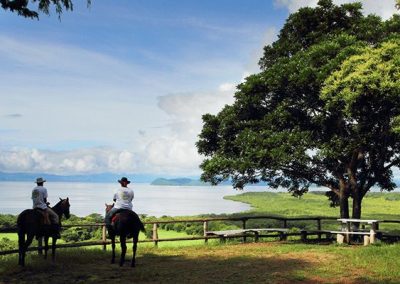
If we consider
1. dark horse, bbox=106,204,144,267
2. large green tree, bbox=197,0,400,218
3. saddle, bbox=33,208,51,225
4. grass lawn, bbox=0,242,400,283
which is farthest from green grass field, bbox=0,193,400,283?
large green tree, bbox=197,0,400,218

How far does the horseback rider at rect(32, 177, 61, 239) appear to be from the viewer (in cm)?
1465

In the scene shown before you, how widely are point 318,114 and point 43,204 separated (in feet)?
50.6

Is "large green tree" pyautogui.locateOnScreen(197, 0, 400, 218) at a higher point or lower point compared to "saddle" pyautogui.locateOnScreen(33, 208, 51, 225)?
higher

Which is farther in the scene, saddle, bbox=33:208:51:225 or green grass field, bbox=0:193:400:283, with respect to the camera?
saddle, bbox=33:208:51:225

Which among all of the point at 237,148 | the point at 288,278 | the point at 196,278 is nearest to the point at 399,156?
the point at 237,148

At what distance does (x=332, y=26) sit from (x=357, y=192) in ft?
31.8

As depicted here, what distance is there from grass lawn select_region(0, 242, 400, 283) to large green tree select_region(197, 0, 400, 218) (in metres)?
5.46

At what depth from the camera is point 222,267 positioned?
49.8 ft

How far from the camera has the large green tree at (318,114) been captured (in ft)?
70.5

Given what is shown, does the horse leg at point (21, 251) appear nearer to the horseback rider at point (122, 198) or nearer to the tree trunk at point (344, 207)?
the horseback rider at point (122, 198)

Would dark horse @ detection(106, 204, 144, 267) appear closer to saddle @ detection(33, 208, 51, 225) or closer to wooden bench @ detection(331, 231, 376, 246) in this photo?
saddle @ detection(33, 208, 51, 225)

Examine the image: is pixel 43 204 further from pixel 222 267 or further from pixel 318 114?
pixel 318 114

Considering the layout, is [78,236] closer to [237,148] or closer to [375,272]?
[237,148]

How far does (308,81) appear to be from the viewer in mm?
23047
